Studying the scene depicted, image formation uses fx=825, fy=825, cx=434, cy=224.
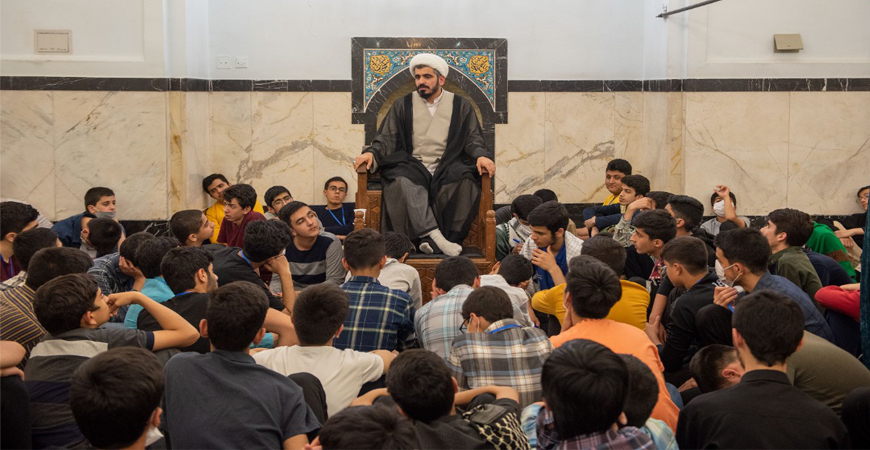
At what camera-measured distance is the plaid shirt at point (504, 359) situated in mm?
2830

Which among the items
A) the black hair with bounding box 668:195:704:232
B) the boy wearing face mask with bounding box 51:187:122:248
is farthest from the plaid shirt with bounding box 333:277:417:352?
the boy wearing face mask with bounding box 51:187:122:248

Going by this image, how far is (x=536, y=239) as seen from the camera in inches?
190

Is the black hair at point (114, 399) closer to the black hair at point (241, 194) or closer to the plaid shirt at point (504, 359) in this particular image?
the plaid shirt at point (504, 359)

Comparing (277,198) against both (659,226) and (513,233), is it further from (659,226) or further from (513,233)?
(659,226)

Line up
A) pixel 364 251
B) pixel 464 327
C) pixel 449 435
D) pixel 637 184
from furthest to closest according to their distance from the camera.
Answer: pixel 637 184, pixel 364 251, pixel 464 327, pixel 449 435

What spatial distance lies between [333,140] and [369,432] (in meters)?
6.38

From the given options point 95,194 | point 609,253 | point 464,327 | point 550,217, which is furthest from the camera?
point 95,194

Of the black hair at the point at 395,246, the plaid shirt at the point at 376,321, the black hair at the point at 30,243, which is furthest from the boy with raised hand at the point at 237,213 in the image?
the plaid shirt at the point at 376,321

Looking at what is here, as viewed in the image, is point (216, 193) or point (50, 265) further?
point (216, 193)

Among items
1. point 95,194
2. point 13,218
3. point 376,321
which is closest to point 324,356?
point 376,321

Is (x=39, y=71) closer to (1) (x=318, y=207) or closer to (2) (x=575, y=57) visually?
(1) (x=318, y=207)

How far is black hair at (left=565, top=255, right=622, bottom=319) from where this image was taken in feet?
9.75

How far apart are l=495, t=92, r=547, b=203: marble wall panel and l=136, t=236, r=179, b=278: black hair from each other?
4.81 metres

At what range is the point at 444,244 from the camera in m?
5.64
